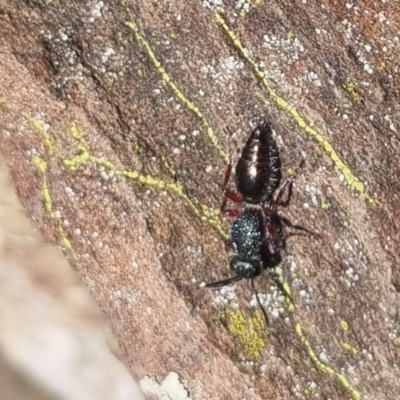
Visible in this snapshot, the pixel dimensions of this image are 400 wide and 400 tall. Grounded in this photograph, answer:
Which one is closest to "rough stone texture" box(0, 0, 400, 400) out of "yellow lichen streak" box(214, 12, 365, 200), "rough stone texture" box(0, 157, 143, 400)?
"yellow lichen streak" box(214, 12, 365, 200)

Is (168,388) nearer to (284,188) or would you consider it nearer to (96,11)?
(284,188)

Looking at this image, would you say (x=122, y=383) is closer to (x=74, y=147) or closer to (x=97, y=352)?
(x=97, y=352)

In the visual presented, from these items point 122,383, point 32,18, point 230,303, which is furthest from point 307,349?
point 32,18

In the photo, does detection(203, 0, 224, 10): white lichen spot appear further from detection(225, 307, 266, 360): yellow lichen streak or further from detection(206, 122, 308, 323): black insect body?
detection(225, 307, 266, 360): yellow lichen streak

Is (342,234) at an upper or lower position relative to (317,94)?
lower

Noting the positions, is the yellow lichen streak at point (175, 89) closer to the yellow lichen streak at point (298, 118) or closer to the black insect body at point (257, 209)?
the black insect body at point (257, 209)
